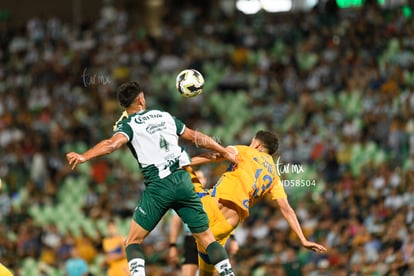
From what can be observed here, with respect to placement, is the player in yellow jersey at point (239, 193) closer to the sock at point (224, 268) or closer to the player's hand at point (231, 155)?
the player's hand at point (231, 155)

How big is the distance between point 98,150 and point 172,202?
100cm

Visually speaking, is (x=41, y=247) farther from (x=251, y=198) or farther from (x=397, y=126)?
(x=251, y=198)

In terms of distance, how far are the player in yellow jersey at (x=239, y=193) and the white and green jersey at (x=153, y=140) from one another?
62 centimetres

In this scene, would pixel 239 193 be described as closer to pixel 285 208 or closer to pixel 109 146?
pixel 285 208

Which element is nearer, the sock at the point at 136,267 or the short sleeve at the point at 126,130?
the short sleeve at the point at 126,130

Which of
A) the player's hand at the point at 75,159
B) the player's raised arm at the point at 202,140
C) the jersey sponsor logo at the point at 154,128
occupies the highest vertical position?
the jersey sponsor logo at the point at 154,128

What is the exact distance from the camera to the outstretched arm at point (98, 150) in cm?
836

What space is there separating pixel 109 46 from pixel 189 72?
15.9m

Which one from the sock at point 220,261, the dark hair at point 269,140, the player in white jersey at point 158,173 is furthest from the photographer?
the dark hair at point 269,140

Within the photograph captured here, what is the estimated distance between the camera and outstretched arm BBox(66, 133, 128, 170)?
27.4ft

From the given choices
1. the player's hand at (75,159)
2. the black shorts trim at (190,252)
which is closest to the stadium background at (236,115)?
the black shorts trim at (190,252)

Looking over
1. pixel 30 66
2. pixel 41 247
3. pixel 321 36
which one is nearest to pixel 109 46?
pixel 30 66

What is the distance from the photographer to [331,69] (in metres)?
21.8

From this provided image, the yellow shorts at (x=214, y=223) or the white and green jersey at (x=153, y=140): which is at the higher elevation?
the white and green jersey at (x=153, y=140)
